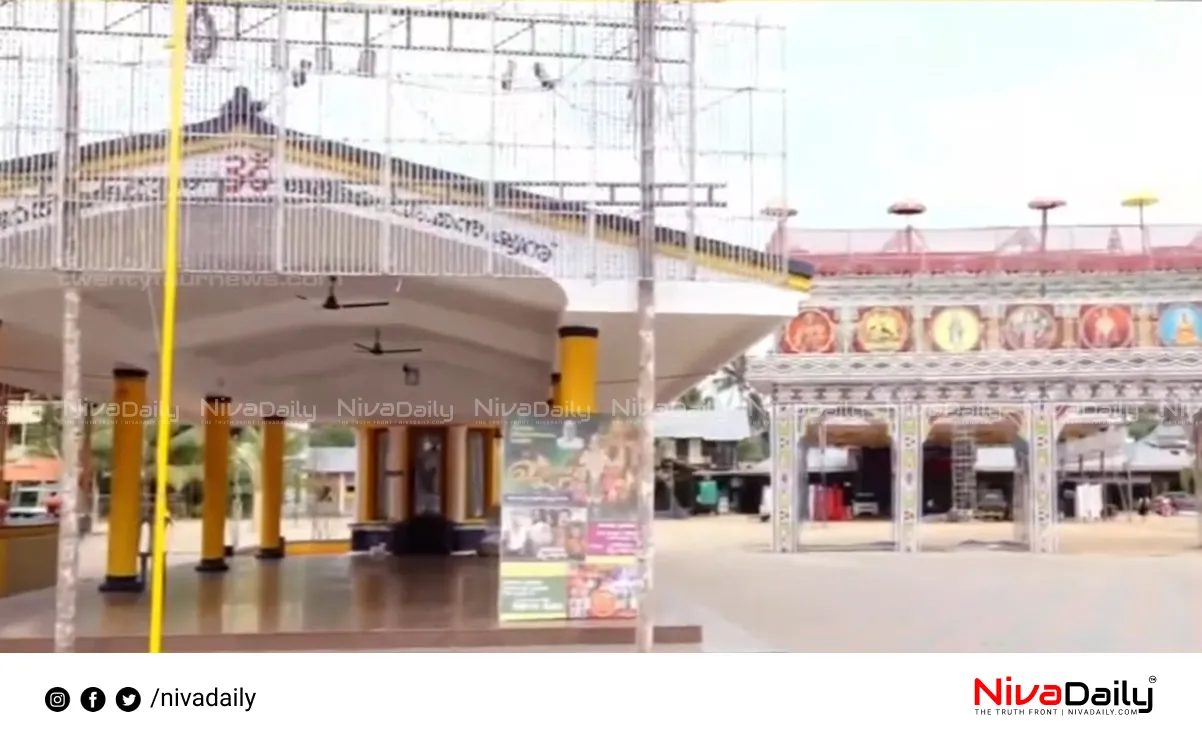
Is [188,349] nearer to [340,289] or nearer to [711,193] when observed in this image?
[340,289]

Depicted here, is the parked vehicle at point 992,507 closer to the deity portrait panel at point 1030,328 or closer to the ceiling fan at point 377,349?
the deity portrait panel at point 1030,328

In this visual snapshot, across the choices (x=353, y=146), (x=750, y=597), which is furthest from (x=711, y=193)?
(x=750, y=597)

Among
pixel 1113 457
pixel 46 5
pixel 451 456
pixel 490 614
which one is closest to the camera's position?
pixel 46 5

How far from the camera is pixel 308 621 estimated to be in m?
11.5

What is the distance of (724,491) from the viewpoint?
48469mm

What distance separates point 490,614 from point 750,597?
4831mm

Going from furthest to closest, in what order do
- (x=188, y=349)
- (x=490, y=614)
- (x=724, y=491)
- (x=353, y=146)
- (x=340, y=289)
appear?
(x=724, y=491)
(x=188, y=349)
(x=340, y=289)
(x=490, y=614)
(x=353, y=146)

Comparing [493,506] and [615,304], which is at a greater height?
[615,304]

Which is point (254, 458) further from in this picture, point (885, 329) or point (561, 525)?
point (561, 525)

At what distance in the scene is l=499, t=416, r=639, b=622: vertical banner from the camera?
424 inches
